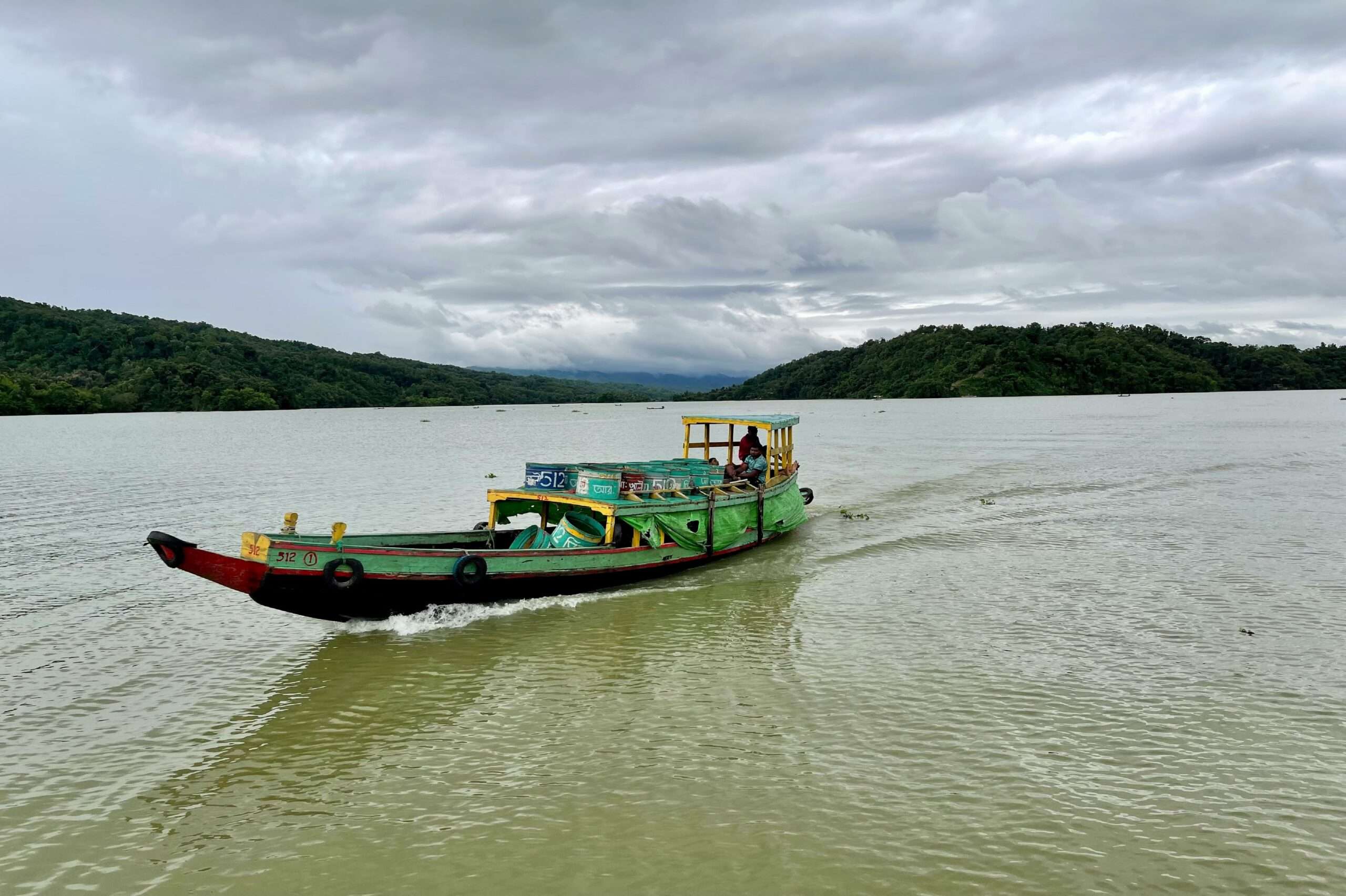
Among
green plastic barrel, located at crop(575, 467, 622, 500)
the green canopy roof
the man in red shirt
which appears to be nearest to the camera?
green plastic barrel, located at crop(575, 467, 622, 500)

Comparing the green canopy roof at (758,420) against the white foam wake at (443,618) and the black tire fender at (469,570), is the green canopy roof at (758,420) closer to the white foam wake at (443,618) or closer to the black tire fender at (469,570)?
the white foam wake at (443,618)

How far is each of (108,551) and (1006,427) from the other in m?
73.5

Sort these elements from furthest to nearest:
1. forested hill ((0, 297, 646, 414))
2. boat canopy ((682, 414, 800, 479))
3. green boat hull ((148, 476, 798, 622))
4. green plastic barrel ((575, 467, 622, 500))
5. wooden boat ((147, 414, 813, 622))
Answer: forested hill ((0, 297, 646, 414))
boat canopy ((682, 414, 800, 479))
green plastic barrel ((575, 467, 622, 500))
wooden boat ((147, 414, 813, 622))
green boat hull ((148, 476, 798, 622))

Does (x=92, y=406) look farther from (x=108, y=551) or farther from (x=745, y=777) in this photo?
(x=745, y=777)

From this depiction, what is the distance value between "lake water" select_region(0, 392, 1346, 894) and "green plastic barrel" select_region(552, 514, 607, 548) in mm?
1431

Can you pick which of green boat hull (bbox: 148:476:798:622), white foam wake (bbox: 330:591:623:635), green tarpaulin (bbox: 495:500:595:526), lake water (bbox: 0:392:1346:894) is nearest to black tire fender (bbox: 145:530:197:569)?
green boat hull (bbox: 148:476:798:622)

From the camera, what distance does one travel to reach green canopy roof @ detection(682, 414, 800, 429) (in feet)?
78.0

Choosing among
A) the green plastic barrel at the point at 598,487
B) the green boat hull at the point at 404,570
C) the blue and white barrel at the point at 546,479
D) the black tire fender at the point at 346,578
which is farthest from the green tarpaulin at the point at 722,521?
the black tire fender at the point at 346,578

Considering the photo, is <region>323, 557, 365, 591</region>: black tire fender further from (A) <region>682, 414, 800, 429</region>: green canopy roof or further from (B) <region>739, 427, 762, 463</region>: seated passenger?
(B) <region>739, 427, 762, 463</region>: seated passenger

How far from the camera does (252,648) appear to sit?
46.0ft

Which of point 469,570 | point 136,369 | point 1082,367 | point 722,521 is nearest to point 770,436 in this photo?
point 722,521

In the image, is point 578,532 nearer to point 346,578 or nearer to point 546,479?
point 546,479

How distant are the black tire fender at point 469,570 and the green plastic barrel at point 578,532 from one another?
300 centimetres

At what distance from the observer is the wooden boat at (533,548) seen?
1304 centimetres
